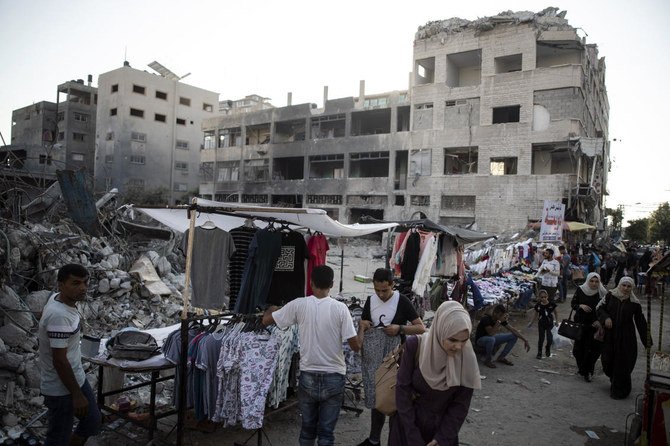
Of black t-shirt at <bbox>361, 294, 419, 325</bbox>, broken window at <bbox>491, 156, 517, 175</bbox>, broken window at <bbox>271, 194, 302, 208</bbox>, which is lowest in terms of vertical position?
black t-shirt at <bbox>361, 294, 419, 325</bbox>

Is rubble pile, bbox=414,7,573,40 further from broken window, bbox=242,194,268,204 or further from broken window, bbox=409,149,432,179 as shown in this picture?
broken window, bbox=242,194,268,204

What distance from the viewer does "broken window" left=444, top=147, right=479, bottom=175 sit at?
29.0 m

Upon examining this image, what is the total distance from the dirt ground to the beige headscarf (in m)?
2.47

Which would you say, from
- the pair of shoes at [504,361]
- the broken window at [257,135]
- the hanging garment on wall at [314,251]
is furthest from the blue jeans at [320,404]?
the broken window at [257,135]

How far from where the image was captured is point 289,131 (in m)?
39.8

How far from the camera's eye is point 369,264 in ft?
80.2

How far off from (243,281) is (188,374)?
1.14m

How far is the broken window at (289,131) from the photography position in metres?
38.2

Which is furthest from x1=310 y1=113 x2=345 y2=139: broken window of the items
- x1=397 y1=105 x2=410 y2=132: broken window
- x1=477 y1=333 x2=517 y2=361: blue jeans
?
x1=477 y1=333 x2=517 y2=361: blue jeans

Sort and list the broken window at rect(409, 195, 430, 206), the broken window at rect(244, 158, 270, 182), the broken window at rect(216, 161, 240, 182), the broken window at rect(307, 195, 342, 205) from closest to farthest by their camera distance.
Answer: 1. the broken window at rect(409, 195, 430, 206)
2. the broken window at rect(307, 195, 342, 205)
3. the broken window at rect(244, 158, 270, 182)
4. the broken window at rect(216, 161, 240, 182)

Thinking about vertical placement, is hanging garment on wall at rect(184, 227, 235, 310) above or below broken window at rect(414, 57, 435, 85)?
below

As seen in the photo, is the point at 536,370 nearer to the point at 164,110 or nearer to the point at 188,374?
the point at 188,374

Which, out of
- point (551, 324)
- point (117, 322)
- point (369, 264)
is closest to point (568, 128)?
point (369, 264)

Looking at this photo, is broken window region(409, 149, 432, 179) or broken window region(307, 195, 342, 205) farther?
broken window region(307, 195, 342, 205)
